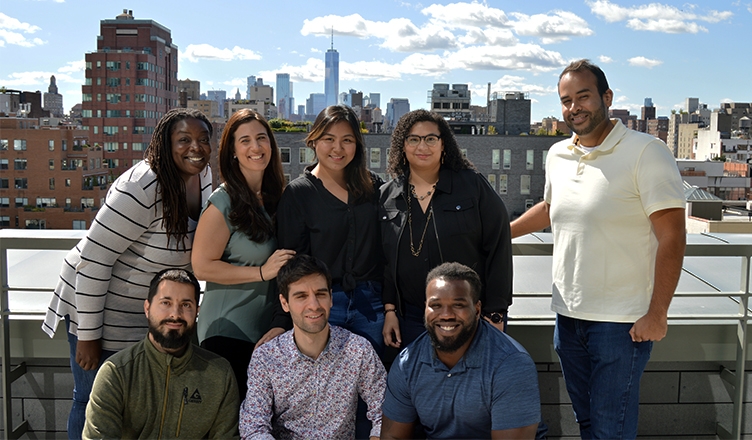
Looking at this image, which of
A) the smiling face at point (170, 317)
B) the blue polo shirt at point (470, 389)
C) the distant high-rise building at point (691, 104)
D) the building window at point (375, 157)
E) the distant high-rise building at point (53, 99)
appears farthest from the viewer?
the distant high-rise building at point (691, 104)

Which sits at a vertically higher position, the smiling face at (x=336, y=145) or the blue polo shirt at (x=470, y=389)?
the smiling face at (x=336, y=145)

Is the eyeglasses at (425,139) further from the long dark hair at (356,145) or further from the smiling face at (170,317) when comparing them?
the smiling face at (170,317)

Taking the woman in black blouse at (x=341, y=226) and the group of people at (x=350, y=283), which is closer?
the group of people at (x=350, y=283)

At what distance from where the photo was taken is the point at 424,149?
2684mm

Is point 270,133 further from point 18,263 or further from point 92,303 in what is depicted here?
point 18,263

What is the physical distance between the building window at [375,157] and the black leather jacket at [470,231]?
44.0m

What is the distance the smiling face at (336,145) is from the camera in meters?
2.72

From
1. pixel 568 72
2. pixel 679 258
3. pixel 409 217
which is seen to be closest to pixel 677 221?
pixel 679 258

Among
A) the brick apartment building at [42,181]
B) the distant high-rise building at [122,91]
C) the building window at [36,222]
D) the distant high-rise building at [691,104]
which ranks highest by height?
the distant high-rise building at [691,104]

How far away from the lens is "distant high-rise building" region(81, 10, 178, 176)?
74438 mm

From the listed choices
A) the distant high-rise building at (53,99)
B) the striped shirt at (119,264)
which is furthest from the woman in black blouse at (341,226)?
the distant high-rise building at (53,99)

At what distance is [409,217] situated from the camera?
8.87 ft

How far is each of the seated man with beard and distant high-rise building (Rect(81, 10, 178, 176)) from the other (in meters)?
75.0

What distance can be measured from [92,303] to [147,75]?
78649mm
